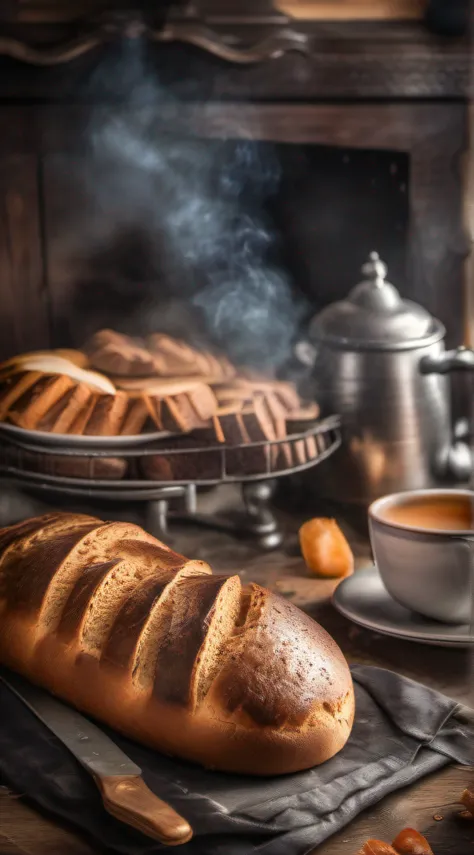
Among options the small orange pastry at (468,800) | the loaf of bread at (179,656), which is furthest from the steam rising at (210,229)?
the small orange pastry at (468,800)

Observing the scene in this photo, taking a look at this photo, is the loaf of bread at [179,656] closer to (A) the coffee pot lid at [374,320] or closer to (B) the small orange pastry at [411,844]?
(B) the small orange pastry at [411,844]

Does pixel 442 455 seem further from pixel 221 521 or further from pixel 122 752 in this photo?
pixel 122 752

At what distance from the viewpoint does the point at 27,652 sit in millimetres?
638

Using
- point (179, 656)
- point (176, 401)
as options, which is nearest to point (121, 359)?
point (176, 401)

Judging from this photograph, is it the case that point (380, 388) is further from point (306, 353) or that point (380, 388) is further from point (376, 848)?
point (376, 848)

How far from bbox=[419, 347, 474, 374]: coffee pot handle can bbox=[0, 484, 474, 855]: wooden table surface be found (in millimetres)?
181

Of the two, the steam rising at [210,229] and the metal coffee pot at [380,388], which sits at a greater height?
the steam rising at [210,229]

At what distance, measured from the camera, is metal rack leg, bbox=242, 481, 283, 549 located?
3.17 feet

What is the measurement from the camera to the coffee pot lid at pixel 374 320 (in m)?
0.97

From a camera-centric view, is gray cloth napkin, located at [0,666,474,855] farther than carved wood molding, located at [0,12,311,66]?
No

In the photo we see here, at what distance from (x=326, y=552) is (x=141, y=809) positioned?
1.38 ft

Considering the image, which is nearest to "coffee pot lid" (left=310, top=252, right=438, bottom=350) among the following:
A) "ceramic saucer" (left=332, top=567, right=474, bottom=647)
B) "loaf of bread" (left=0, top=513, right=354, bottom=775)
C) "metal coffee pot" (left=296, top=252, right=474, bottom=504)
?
"metal coffee pot" (left=296, top=252, right=474, bottom=504)

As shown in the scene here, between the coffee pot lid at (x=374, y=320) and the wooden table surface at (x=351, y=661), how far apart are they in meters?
0.19

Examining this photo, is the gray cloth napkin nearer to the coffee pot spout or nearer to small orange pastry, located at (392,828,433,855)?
small orange pastry, located at (392,828,433,855)
